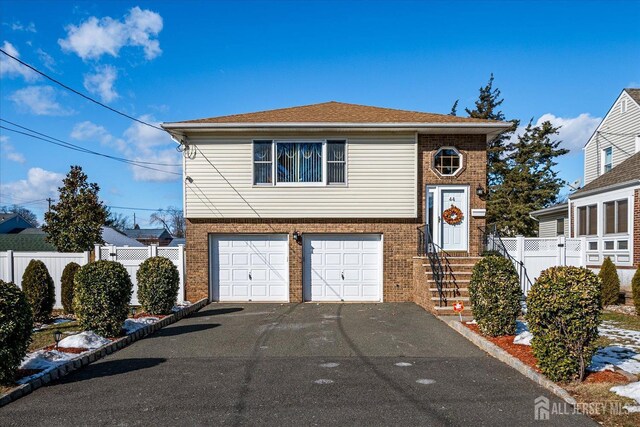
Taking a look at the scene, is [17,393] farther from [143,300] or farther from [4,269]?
[4,269]

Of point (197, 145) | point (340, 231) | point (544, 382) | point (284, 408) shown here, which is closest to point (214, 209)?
point (197, 145)

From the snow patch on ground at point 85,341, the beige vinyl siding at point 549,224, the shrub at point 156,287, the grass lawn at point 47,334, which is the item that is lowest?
the grass lawn at point 47,334

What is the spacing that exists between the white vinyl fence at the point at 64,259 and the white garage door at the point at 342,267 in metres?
3.88

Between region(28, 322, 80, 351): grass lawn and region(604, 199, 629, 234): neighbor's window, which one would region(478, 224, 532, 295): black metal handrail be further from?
region(28, 322, 80, 351): grass lawn

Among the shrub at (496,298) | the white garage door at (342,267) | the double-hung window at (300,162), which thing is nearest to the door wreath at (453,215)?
the white garage door at (342,267)

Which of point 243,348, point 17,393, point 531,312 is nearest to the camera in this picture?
point 17,393

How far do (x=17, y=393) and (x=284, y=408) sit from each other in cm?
315

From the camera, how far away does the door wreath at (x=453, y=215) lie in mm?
13664

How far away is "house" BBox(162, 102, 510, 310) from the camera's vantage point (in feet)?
44.3

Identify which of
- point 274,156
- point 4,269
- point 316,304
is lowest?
point 316,304

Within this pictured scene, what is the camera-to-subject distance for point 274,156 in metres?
13.6

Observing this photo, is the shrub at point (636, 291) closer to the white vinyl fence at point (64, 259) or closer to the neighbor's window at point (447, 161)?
the neighbor's window at point (447, 161)

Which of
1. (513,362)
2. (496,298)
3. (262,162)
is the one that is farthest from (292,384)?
(262,162)

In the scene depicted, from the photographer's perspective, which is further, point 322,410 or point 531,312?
point 531,312
